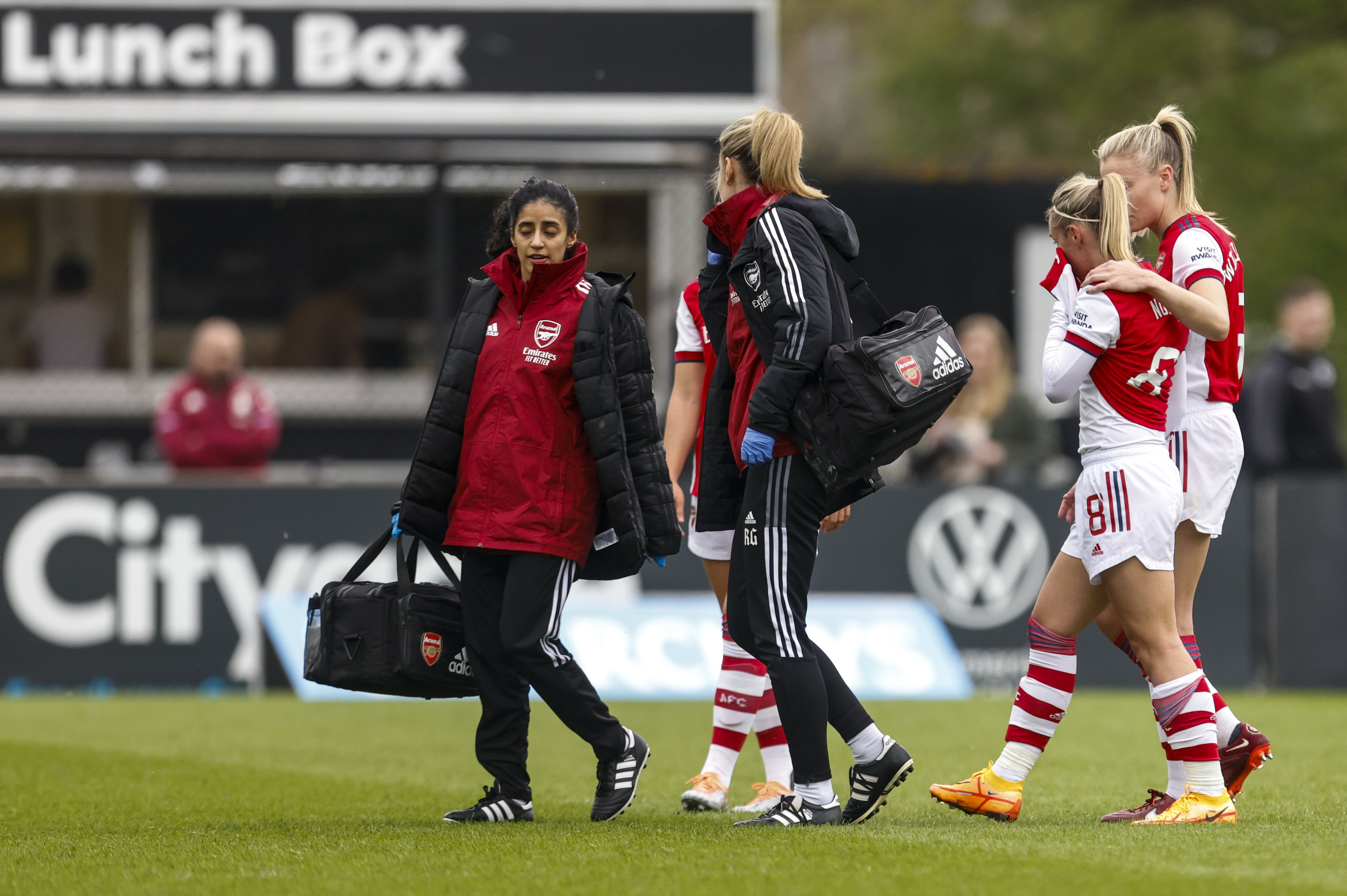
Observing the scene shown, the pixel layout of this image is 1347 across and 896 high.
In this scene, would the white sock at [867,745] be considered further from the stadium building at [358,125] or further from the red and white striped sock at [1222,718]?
the stadium building at [358,125]

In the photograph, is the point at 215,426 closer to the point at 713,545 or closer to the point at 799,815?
the point at 713,545

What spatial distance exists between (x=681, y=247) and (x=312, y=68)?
10.5 feet

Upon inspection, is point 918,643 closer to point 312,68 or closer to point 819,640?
point 819,640

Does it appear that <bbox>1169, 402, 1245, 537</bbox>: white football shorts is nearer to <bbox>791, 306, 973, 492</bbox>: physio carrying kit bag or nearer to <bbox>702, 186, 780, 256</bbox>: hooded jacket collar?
<bbox>791, 306, 973, 492</bbox>: physio carrying kit bag

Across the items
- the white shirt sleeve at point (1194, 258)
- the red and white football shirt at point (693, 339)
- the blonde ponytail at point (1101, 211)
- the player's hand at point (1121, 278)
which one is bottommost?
the red and white football shirt at point (693, 339)

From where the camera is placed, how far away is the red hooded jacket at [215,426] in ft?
36.8

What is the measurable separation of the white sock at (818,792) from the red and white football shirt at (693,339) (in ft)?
4.01

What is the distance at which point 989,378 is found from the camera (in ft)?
39.1

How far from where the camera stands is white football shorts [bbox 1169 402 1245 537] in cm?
540

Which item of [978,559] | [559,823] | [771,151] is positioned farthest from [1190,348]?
[978,559]

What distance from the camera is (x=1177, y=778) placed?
5.39 m

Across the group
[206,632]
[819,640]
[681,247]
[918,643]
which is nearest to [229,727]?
[206,632]

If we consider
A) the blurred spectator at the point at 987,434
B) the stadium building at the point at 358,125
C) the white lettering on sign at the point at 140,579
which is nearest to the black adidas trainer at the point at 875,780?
the white lettering on sign at the point at 140,579

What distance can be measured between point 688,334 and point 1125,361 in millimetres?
1607
